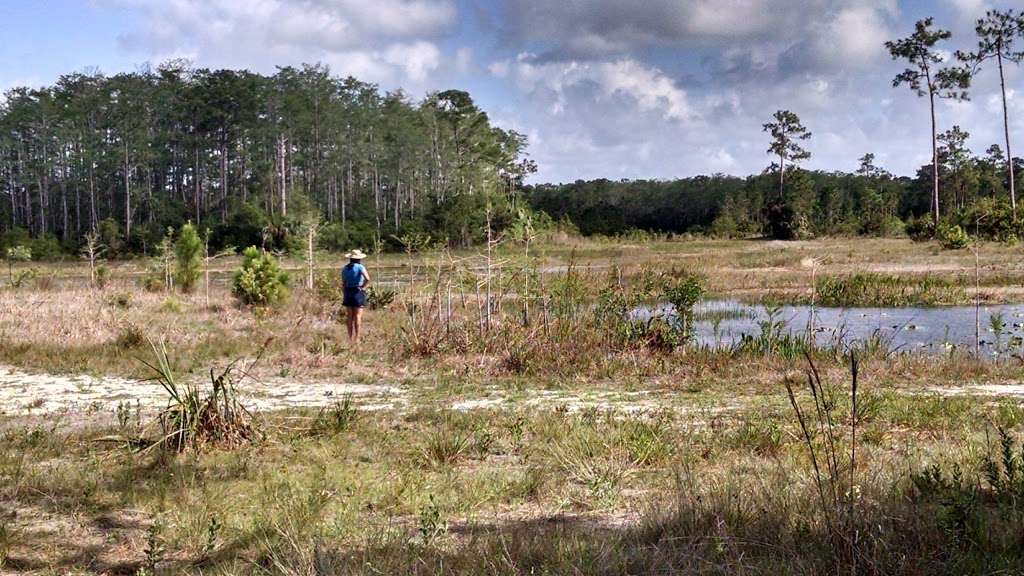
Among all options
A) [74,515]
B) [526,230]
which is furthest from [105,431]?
[526,230]

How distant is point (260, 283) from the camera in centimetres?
2027

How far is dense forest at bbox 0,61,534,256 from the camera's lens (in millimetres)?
70562

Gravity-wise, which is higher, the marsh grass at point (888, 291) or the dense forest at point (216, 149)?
the dense forest at point (216, 149)

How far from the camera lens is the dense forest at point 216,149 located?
232ft

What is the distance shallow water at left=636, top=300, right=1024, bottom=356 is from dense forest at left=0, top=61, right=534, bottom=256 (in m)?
46.6

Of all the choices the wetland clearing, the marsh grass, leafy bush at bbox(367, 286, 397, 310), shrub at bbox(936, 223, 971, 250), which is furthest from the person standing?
shrub at bbox(936, 223, 971, 250)

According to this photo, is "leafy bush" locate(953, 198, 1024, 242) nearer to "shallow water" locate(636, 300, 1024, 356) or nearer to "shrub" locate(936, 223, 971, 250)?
"shrub" locate(936, 223, 971, 250)

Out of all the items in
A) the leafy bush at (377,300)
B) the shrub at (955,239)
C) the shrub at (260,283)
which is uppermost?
the shrub at (955,239)

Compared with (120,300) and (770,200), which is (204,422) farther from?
(770,200)

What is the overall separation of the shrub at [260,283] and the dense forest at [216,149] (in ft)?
147

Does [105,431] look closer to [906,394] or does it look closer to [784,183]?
[906,394]

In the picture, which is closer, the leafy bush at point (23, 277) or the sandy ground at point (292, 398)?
the sandy ground at point (292, 398)

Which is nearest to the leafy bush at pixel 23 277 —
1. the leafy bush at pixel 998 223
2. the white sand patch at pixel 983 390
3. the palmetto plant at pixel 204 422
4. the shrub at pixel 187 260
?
the shrub at pixel 187 260

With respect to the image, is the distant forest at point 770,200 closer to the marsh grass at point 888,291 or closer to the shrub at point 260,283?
the marsh grass at point 888,291
